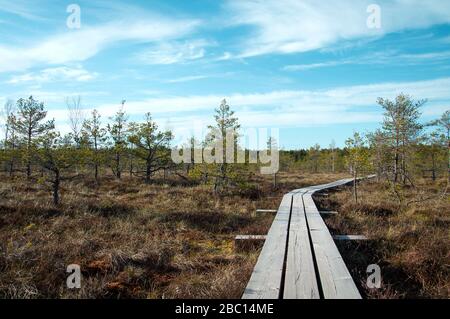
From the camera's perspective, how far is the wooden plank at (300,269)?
376cm

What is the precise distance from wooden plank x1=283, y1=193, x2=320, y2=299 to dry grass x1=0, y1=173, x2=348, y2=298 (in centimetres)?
64

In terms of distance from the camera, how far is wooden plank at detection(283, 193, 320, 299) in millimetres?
3762

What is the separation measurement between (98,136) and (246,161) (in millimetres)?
15863

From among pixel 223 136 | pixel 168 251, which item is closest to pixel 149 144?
pixel 223 136

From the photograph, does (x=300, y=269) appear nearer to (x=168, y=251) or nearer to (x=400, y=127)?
(x=168, y=251)

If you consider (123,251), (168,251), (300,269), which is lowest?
(168,251)

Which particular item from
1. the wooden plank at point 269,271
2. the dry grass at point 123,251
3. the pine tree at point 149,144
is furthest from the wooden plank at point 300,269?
the pine tree at point 149,144

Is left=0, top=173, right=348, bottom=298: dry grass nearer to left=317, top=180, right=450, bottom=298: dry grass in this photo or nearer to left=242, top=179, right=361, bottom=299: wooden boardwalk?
left=242, top=179, right=361, bottom=299: wooden boardwalk

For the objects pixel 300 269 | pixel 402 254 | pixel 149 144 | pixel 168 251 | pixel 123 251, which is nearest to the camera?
pixel 300 269

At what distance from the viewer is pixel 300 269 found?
15.1ft

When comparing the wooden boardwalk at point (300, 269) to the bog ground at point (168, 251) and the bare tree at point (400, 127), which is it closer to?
the bog ground at point (168, 251)

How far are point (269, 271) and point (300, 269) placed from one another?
46 cm
